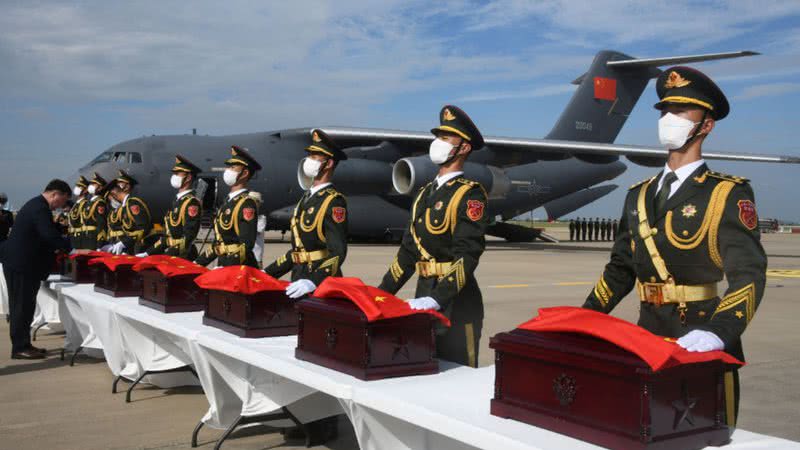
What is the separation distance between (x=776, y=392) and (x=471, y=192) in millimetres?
3203

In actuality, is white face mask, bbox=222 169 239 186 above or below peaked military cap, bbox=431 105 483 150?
below

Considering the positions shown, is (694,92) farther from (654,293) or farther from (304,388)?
(304,388)

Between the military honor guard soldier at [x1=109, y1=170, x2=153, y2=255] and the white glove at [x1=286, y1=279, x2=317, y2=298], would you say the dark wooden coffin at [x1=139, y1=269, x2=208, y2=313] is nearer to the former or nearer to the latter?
the white glove at [x1=286, y1=279, x2=317, y2=298]

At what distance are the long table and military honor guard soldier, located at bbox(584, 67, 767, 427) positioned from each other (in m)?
0.48

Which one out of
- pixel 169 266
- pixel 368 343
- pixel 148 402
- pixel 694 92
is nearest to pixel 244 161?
pixel 169 266

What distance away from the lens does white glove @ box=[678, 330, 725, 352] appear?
2.04m

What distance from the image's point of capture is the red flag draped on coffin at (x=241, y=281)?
3.84 meters

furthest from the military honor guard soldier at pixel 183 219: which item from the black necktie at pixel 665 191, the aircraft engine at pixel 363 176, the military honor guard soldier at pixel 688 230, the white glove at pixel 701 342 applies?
the aircraft engine at pixel 363 176

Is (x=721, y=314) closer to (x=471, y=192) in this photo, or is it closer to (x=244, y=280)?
(x=471, y=192)

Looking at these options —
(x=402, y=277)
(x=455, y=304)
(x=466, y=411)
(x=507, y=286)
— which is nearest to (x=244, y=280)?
(x=402, y=277)

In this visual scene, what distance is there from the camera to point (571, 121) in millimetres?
22922

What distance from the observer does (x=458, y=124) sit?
356 centimetres

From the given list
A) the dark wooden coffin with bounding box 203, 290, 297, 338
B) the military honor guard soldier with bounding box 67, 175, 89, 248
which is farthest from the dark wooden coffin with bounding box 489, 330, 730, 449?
the military honor guard soldier with bounding box 67, 175, 89, 248

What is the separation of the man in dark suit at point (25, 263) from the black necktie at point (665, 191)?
5156 mm
